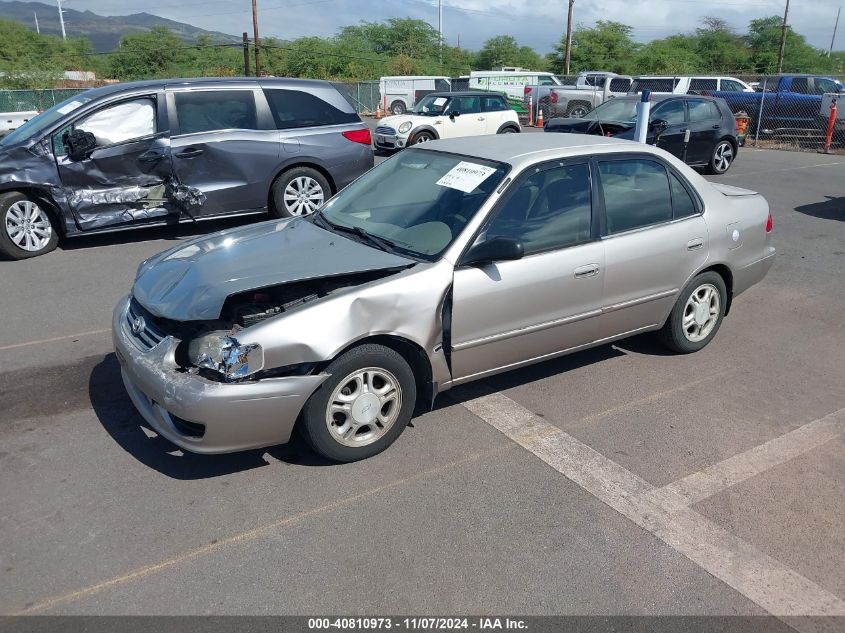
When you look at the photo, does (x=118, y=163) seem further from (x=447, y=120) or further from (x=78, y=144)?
(x=447, y=120)

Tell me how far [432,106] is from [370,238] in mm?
14386

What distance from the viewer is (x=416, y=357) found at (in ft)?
13.3

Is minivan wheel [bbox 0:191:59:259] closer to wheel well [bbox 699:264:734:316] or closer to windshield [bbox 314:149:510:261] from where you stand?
windshield [bbox 314:149:510:261]

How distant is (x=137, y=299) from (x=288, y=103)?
5608 mm

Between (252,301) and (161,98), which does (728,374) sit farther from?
(161,98)

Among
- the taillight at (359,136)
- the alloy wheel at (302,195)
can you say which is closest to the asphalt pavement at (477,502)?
the alloy wheel at (302,195)

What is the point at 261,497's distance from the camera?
3.59 m

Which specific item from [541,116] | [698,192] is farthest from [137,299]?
[541,116]

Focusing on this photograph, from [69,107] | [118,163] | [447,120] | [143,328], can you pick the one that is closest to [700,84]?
[447,120]

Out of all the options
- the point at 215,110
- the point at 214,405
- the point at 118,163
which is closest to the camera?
the point at 214,405

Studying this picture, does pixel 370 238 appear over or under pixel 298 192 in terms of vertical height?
over

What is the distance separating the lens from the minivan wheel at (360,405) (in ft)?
12.0

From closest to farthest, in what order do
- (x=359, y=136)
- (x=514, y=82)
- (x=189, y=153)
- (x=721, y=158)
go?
(x=189, y=153) → (x=359, y=136) → (x=721, y=158) → (x=514, y=82)

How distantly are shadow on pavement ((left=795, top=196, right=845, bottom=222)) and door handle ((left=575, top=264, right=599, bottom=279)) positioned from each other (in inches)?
298
